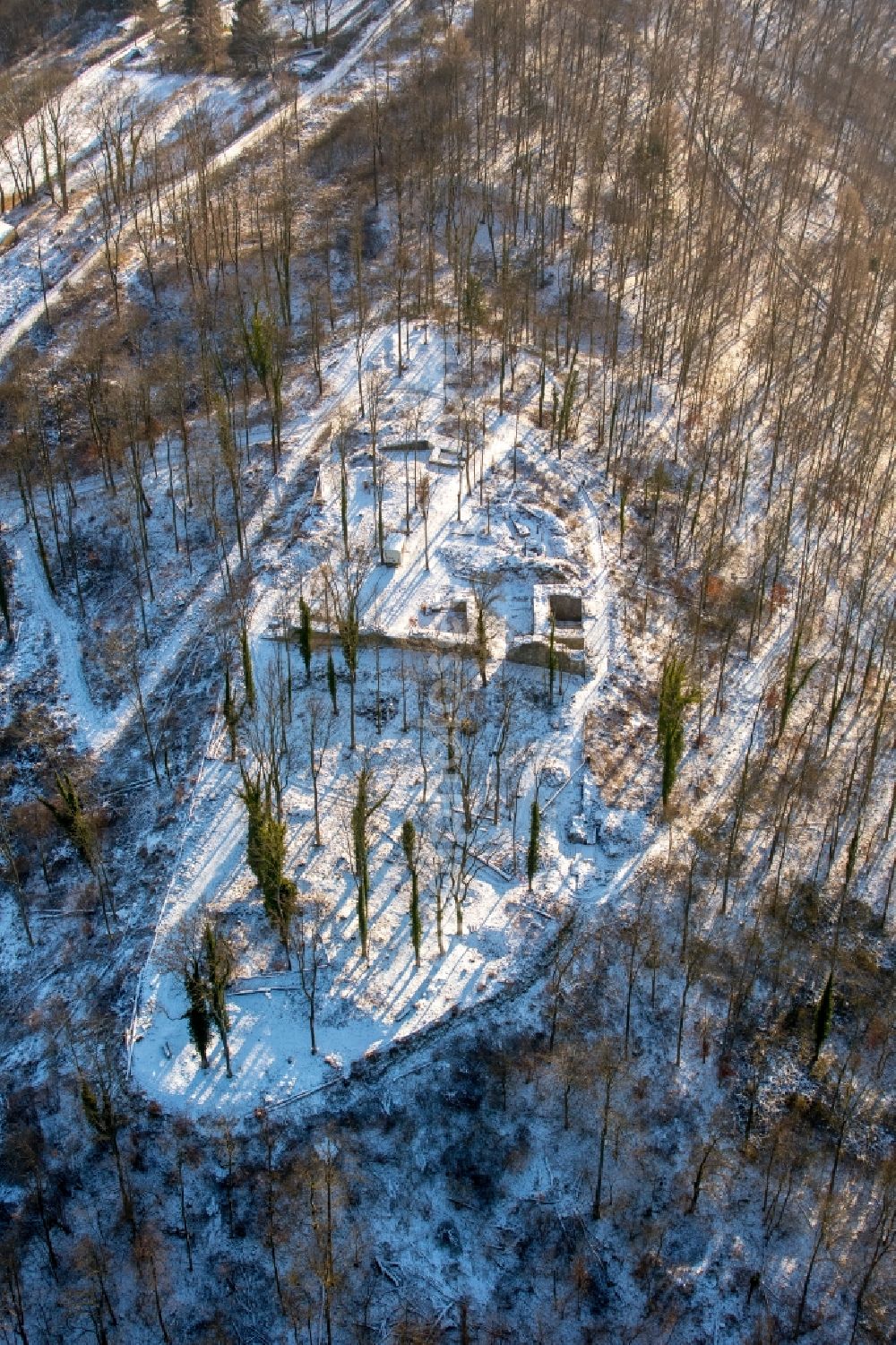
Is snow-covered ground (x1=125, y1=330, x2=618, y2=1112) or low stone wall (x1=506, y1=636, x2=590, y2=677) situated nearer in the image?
snow-covered ground (x1=125, y1=330, x2=618, y2=1112)

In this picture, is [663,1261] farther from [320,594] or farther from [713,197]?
[713,197]

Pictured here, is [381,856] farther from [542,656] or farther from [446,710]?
[542,656]

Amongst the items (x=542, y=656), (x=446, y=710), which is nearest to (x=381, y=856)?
(x=446, y=710)

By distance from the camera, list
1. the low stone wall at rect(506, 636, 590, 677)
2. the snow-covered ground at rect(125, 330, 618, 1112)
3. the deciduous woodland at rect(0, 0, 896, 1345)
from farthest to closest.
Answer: the low stone wall at rect(506, 636, 590, 677), the snow-covered ground at rect(125, 330, 618, 1112), the deciduous woodland at rect(0, 0, 896, 1345)

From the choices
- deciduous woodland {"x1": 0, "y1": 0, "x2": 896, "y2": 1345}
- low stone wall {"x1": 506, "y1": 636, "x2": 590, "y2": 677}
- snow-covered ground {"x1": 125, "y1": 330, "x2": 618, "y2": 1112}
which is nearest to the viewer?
deciduous woodland {"x1": 0, "y1": 0, "x2": 896, "y2": 1345}

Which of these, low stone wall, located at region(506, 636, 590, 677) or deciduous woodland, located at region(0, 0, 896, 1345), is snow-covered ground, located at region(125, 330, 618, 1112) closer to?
deciduous woodland, located at region(0, 0, 896, 1345)

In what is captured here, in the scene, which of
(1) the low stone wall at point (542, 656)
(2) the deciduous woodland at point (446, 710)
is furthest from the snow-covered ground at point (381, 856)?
(1) the low stone wall at point (542, 656)

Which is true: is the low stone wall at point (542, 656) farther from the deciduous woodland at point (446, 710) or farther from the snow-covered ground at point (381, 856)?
the snow-covered ground at point (381, 856)

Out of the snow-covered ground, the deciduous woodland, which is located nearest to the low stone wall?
the deciduous woodland
